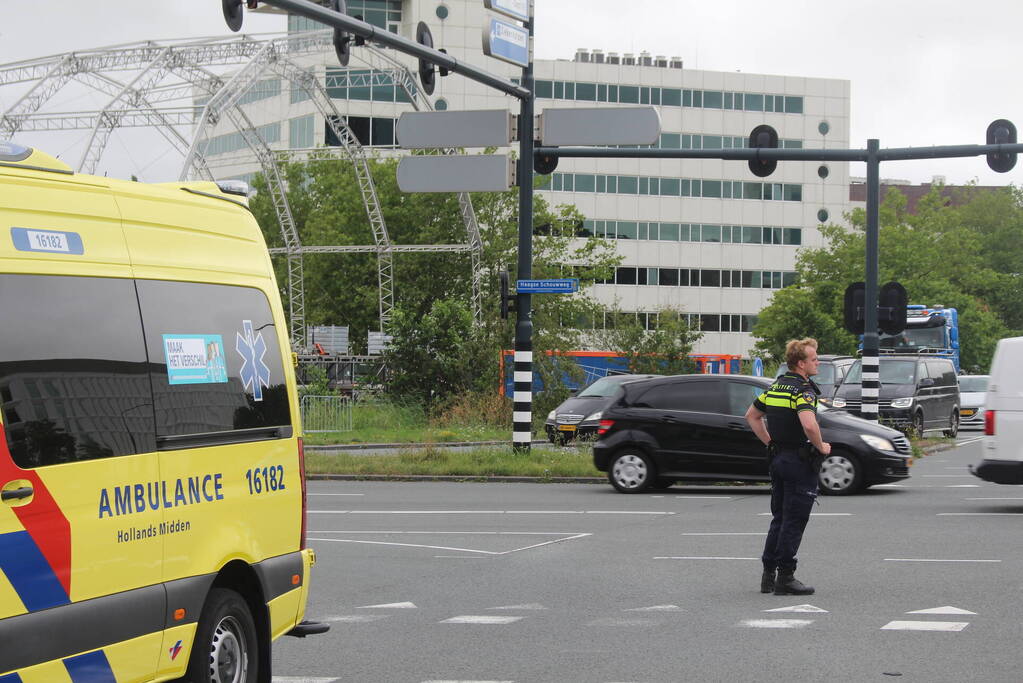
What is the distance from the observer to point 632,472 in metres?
20.3

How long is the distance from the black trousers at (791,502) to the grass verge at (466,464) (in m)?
11.8

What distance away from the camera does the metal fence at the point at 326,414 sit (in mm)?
37094

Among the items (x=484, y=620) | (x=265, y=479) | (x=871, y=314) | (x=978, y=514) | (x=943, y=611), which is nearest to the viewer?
(x=265, y=479)

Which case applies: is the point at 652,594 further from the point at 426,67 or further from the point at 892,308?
the point at 892,308

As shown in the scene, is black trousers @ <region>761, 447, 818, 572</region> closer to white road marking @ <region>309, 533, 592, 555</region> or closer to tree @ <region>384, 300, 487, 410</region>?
white road marking @ <region>309, 533, 592, 555</region>

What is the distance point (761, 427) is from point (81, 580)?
22.4 feet

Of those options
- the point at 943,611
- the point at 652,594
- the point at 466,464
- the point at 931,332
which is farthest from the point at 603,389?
the point at 943,611

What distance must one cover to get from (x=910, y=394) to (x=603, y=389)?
23.2 feet

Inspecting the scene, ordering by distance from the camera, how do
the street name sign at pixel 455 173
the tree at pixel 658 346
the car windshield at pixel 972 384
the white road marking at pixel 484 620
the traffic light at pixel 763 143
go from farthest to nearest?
the car windshield at pixel 972 384 → the tree at pixel 658 346 → the traffic light at pixel 763 143 → the street name sign at pixel 455 173 → the white road marking at pixel 484 620

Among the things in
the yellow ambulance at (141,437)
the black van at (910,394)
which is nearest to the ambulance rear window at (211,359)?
the yellow ambulance at (141,437)

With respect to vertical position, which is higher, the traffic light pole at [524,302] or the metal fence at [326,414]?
the traffic light pole at [524,302]

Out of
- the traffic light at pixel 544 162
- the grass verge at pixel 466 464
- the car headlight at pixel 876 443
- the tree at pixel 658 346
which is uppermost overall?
the traffic light at pixel 544 162

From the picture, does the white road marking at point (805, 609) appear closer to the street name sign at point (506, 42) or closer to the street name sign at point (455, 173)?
the street name sign at point (506, 42)

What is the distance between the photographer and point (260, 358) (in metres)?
7.38
